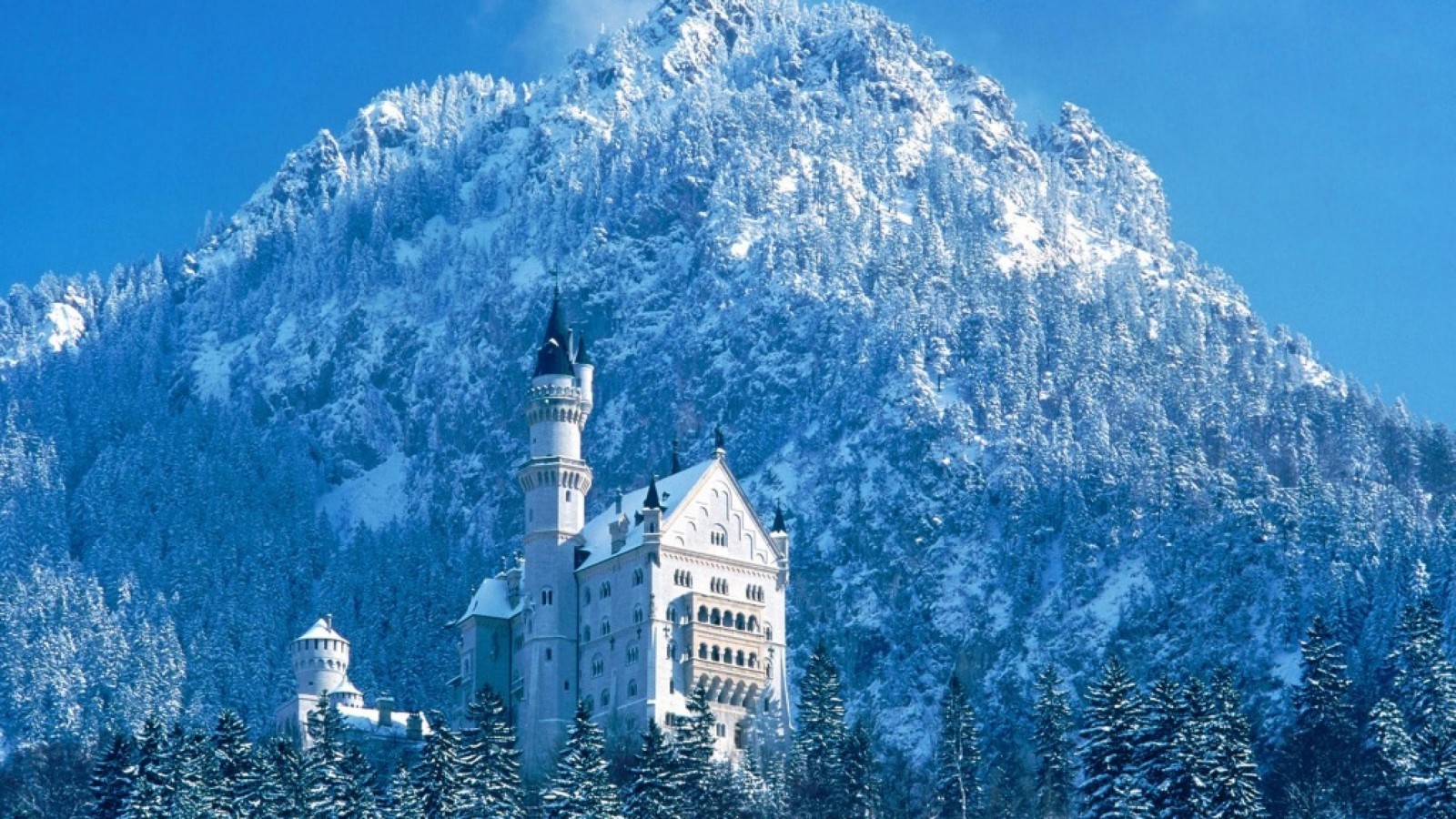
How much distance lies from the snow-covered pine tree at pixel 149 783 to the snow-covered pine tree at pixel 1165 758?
40397 mm

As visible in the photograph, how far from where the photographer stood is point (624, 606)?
5925 inches

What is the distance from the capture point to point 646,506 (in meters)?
151

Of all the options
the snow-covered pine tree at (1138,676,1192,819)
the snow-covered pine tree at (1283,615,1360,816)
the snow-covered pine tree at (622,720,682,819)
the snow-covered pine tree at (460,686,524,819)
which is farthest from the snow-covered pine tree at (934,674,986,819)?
the snow-covered pine tree at (1138,676,1192,819)

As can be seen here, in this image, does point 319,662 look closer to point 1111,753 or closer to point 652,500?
point 652,500

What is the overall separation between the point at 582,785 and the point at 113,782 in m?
20.7

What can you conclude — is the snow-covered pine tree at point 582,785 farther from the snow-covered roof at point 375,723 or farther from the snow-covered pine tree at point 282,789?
the snow-covered roof at point 375,723

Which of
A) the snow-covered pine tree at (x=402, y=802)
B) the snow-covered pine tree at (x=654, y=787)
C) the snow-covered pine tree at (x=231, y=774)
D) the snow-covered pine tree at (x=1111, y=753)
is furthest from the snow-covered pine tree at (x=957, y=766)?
the snow-covered pine tree at (x=231, y=774)

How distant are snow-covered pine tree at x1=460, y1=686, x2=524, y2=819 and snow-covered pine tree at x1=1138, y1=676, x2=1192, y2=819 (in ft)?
91.2

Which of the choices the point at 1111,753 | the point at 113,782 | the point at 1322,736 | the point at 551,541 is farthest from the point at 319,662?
the point at 1111,753

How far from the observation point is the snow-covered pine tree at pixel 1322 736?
386 ft

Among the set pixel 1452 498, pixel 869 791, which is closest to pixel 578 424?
pixel 869 791

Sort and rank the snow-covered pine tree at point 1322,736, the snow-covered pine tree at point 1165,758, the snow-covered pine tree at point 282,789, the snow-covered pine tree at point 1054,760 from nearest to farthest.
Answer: the snow-covered pine tree at point 1165,758, the snow-covered pine tree at point 282,789, the snow-covered pine tree at point 1322,736, the snow-covered pine tree at point 1054,760

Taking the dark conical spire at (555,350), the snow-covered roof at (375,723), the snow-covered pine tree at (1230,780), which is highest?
the dark conical spire at (555,350)

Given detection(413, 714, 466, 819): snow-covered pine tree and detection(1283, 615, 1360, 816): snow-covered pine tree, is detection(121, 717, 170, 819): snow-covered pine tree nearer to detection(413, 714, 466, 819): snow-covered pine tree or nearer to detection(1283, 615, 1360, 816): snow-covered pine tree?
detection(413, 714, 466, 819): snow-covered pine tree
